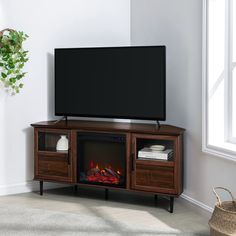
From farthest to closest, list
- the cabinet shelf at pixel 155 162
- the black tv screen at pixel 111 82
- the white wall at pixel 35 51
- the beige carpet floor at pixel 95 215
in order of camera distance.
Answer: the white wall at pixel 35 51 < the black tv screen at pixel 111 82 < the cabinet shelf at pixel 155 162 < the beige carpet floor at pixel 95 215

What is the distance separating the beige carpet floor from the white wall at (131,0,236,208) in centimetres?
28

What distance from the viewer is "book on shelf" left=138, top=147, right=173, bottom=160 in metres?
3.63

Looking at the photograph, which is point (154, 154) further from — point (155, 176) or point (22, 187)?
point (22, 187)

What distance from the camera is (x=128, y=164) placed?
12.4ft

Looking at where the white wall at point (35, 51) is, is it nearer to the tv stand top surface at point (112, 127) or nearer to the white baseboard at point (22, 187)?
the white baseboard at point (22, 187)

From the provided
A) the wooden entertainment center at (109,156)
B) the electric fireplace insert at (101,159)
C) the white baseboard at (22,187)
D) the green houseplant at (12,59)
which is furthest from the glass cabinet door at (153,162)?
the green houseplant at (12,59)

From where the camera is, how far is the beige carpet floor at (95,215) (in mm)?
3201

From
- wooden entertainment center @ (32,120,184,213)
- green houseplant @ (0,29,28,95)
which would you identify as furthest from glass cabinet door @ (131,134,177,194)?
green houseplant @ (0,29,28,95)

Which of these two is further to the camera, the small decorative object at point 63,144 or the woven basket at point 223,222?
the small decorative object at point 63,144

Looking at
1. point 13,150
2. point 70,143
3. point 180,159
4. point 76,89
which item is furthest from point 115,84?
point 13,150

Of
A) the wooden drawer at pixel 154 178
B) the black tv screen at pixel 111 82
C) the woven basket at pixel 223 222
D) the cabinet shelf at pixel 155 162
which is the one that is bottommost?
the woven basket at pixel 223 222

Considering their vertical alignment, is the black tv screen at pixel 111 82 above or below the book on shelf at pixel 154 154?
above

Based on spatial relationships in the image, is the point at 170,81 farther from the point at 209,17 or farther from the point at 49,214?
the point at 49,214

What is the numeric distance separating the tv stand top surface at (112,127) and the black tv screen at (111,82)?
0.31ft
